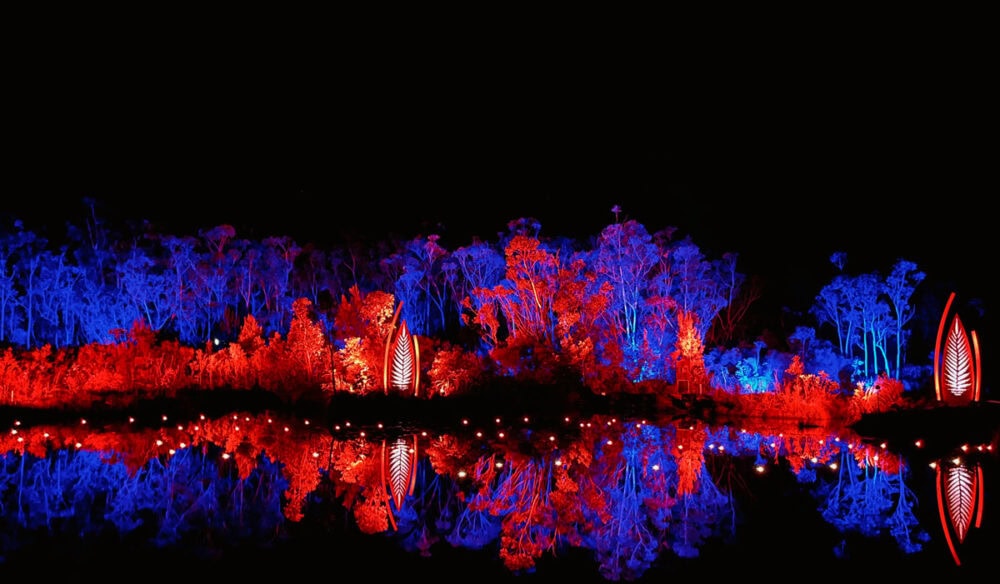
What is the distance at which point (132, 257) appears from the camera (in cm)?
2000

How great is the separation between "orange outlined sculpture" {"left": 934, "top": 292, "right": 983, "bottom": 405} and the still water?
1596mm

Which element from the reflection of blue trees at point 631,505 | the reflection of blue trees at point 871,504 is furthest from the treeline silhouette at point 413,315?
the reflection of blue trees at point 871,504

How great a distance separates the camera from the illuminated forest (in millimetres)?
12352

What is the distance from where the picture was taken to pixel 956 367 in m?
11.7

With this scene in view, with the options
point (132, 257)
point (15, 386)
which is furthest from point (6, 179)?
point (15, 386)

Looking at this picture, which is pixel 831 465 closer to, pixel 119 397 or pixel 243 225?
pixel 119 397

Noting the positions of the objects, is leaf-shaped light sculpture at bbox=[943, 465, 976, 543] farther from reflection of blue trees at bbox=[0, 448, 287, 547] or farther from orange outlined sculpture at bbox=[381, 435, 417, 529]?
reflection of blue trees at bbox=[0, 448, 287, 547]

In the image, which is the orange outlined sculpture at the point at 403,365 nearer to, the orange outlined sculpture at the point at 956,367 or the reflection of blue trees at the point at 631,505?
the reflection of blue trees at the point at 631,505

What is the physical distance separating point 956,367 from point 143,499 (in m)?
10.6

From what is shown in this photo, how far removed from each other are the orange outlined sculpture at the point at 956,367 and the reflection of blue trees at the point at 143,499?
9045 mm

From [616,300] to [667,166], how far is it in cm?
712

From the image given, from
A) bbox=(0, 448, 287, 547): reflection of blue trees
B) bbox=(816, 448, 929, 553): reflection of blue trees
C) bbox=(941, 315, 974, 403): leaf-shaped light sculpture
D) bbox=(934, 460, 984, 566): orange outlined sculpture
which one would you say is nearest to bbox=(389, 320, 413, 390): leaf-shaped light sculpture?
bbox=(0, 448, 287, 547): reflection of blue trees

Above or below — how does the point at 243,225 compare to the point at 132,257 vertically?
above

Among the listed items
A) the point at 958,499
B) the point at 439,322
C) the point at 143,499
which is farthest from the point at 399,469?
the point at 439,322
